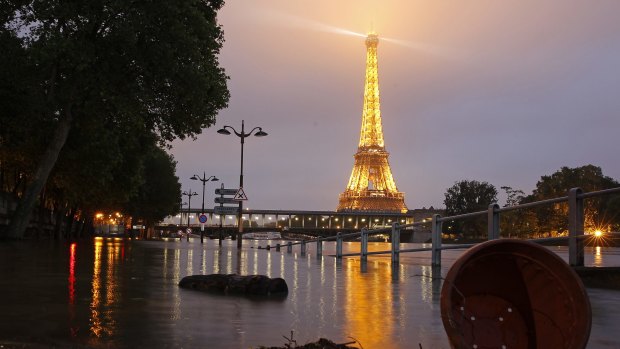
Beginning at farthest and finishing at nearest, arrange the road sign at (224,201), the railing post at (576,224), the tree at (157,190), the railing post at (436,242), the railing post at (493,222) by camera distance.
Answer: the tree at (157,190) < the road sign at (224,201) < the railing post at (436,242) < the railing post at (493,222) < the railing post at (576,224)

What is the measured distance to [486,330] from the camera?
322 cm

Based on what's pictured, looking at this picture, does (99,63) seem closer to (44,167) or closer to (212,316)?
(44,167)

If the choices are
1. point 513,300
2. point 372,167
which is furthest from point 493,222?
point 372,167

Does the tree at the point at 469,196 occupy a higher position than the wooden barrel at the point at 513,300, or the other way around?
the tree at the point at 469,196

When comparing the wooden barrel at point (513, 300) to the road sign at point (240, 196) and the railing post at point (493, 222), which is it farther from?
the road sign at point (240, 196)

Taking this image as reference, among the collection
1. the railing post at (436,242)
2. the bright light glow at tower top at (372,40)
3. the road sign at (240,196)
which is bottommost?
the railing post at (436,242)

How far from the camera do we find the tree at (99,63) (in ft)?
83.4

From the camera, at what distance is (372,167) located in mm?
130500

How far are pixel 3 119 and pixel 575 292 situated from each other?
30167mm

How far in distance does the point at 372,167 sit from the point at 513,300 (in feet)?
419

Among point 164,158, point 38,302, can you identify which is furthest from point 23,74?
point 164,158

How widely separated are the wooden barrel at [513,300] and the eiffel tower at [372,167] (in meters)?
126


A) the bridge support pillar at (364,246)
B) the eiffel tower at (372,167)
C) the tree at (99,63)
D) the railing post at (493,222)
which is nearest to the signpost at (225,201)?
the tree at (99,63)

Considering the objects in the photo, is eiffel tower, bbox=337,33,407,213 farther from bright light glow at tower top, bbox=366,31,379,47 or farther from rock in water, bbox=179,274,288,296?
rock in water, bbox=179,274,288,296
